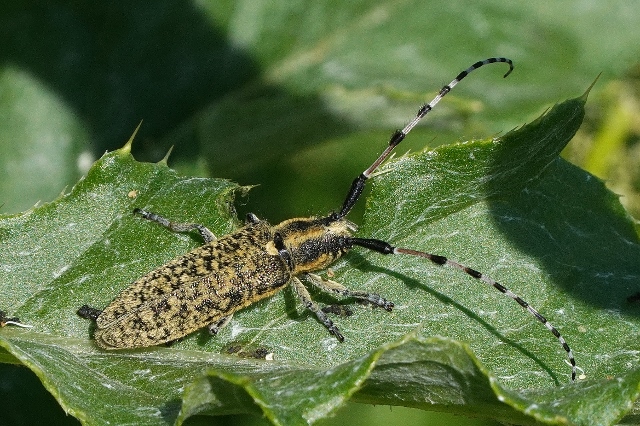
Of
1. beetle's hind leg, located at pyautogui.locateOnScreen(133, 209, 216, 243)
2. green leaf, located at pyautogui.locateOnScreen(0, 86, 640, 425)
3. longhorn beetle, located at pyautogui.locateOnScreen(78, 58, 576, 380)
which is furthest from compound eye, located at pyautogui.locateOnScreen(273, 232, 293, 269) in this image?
beetle's hind leg, located at pyautogui.locateOnScreen(133, 209, 216, 243)

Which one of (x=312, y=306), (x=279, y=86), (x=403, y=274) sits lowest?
(x=312, y=306)

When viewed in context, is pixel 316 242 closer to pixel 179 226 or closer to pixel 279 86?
pixel 179 226

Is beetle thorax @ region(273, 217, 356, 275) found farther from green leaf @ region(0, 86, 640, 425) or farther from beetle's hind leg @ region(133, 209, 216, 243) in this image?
beetle's hind leg @ region(133, 209, 216, 243)

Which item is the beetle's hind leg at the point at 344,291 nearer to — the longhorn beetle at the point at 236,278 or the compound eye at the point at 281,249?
the longhorn beetle at the point at 236,278

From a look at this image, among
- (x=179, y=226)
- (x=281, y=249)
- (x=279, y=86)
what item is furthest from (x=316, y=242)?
(x=279, y=86)

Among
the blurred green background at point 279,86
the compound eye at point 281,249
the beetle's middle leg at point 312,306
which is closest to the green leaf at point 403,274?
the beetle's middle leg at point 312,306

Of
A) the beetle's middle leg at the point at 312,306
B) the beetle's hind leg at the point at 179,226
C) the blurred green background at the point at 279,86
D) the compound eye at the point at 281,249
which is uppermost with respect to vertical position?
the blurred green background at the point at 279,86
